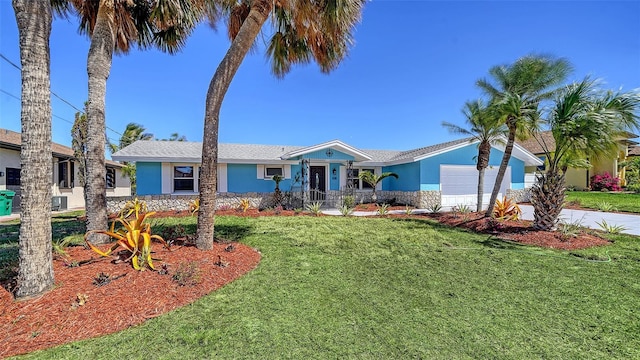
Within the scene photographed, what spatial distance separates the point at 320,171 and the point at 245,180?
15.2 feet

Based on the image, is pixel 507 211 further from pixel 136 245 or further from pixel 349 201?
pixel 136 245

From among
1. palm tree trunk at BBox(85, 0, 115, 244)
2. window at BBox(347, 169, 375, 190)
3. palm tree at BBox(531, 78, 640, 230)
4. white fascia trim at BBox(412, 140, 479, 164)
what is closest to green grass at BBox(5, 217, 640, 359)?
palm tree at BBox(531, 78, 640, 230)

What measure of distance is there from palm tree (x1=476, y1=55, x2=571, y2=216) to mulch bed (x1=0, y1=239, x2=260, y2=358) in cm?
990

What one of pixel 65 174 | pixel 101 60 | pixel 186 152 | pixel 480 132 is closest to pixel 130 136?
pixel 65 174

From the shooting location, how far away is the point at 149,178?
14391mm

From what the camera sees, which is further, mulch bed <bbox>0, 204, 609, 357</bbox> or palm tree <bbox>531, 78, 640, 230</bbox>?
palm tree <bbox>531, 78, 640, 230</bbox>

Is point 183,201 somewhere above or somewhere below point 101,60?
below

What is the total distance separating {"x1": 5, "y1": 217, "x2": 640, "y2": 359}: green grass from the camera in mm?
2850

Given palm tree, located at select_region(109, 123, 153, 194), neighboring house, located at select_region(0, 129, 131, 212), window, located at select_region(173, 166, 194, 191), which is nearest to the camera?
neighboring house, located at select_region(0, 129, 131, 212)

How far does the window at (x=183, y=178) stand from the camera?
14.9 meters

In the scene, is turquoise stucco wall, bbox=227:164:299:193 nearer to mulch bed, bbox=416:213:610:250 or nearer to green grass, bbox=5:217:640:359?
green grass, bbox=5:217:640:359

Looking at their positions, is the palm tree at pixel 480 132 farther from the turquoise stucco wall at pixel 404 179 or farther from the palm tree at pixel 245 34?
the palm tree at pixel 245 34

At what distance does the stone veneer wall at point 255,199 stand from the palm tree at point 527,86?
7.55 m

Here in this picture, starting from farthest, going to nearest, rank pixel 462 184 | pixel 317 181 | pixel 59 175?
pixel 462 184
pixel 59 175
pixel 317 181
